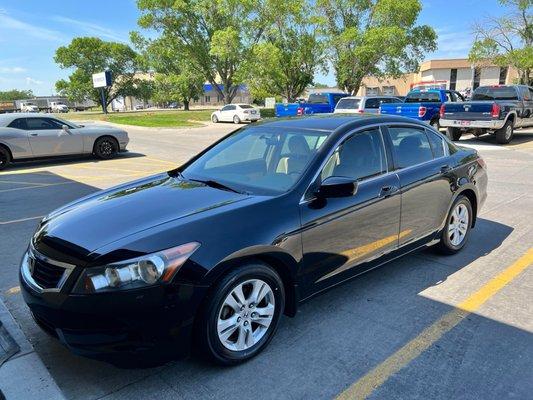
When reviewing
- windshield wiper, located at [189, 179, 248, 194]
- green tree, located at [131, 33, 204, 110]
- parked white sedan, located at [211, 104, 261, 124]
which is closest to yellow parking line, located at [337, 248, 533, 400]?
windshield wiper, located at [189, 179, 248, 194]

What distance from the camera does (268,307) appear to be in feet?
10.1

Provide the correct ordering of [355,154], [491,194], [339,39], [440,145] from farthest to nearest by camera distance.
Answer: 1. [339,39]
2. [491,194]
3. [440,145]
4. [355,154]

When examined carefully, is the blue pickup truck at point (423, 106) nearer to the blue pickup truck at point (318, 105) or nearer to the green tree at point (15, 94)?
the blue pickup truck at point (318, 105)

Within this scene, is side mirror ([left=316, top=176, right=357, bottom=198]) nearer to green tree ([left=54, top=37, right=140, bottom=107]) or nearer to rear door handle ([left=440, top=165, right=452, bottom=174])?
rear door handle ([left=440, top=165, right=452, bottom=174])

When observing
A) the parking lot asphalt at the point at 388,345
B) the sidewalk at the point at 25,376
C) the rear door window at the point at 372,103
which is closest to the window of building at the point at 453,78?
the rear door window at the point at 372,103

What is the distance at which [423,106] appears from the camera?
1691cm

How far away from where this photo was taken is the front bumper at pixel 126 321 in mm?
2506

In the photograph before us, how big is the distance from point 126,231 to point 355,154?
204cm

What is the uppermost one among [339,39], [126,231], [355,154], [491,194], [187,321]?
[339,39]

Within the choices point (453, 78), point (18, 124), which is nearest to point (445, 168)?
point (18, 124)

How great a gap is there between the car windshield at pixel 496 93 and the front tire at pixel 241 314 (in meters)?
15.9

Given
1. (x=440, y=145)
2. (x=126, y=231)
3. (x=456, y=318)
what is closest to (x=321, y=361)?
(x=456, y=318)

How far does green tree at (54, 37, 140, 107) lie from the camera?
223 ft

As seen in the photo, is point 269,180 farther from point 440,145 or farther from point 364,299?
point 440,145
